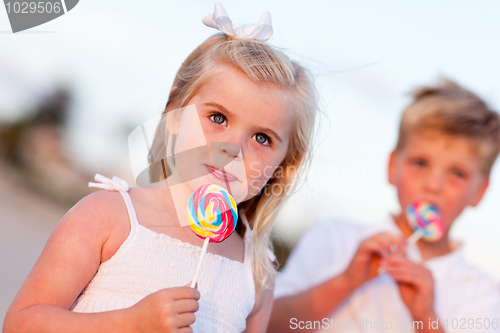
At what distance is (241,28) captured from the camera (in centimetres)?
159

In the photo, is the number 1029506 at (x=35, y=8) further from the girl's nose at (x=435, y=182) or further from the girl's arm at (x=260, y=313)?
the girl's nose at (x=435, y=182)

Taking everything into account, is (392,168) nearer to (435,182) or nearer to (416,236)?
(435,182)

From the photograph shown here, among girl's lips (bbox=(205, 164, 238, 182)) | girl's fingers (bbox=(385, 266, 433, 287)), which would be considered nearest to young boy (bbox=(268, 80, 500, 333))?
girl's fingers (bbox=(385, 266, 433, 287))

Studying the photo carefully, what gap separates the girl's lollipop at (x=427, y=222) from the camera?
2.31 meters

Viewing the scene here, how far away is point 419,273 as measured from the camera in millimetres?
1974

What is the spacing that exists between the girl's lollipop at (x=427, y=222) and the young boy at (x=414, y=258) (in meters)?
0.08

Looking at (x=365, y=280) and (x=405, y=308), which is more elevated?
(x=365, y=280)

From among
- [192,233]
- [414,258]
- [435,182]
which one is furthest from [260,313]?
[435,182]

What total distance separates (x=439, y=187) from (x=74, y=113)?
7610 mm

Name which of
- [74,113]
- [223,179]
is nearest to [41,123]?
[74,113]

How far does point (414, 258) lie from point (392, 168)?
2.02 feet

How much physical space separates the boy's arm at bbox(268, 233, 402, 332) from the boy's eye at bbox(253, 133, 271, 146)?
2.92 feet

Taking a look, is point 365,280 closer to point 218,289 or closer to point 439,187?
point 439,187

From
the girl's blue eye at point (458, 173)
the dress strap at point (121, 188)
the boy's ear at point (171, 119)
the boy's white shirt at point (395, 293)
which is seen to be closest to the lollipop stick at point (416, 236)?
Answer: the boy's white shirt at point (395, 293)
